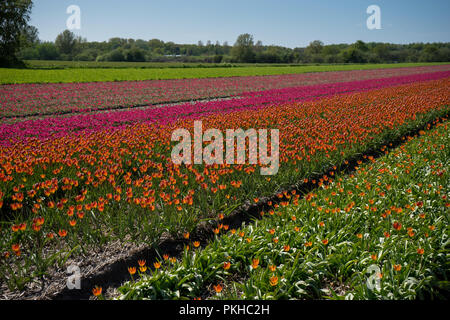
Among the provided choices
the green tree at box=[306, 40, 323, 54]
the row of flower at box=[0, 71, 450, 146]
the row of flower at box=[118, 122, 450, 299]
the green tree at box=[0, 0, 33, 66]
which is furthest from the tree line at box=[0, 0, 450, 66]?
the row of flower at box=[118, 122, 450, 299]

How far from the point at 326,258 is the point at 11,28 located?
66.4 meters

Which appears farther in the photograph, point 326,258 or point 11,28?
point 11,28

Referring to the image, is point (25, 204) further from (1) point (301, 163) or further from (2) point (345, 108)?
(2) point (345, 108)

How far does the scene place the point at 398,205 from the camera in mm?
4859

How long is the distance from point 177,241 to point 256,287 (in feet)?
6.45

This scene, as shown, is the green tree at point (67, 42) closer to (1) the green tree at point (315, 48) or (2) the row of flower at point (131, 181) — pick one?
(2) the row of flower at point (131, 181)

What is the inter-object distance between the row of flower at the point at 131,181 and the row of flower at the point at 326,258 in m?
0.95

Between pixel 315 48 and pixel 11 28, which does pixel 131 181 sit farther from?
pixel 315 48

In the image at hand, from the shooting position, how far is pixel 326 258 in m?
3.86

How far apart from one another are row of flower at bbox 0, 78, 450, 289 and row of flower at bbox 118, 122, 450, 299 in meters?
0.95

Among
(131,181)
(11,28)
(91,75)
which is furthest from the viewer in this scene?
(11,28)

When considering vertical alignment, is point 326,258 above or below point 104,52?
below

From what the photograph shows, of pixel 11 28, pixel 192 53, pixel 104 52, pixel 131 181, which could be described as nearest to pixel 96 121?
pixel 131 181
